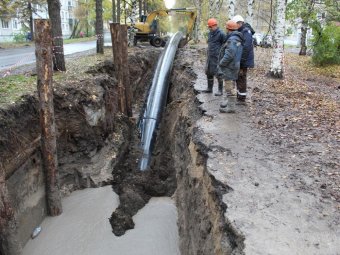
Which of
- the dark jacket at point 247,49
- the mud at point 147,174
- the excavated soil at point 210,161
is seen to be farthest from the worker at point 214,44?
the mud at point 147,174

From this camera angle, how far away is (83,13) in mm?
48469

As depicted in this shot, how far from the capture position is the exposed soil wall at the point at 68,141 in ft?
22.3

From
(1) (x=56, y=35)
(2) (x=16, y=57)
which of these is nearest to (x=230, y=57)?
(1) (x=56, y=35)

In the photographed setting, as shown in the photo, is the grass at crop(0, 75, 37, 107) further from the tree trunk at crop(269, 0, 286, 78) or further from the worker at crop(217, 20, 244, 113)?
the tree trunk at crop(269, 0, 286, 78)

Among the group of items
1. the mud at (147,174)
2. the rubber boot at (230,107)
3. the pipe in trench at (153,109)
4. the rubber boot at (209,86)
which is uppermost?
the rubber boot at (209,86)

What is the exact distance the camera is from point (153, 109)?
12.1 m

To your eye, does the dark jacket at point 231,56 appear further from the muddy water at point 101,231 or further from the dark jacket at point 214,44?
the muddy water at point 101,231

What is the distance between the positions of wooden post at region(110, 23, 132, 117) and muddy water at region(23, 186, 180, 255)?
4120 mm

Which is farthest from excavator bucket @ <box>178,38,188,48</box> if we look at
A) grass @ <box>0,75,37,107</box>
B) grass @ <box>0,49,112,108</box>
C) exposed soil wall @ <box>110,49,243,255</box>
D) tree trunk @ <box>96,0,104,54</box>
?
grass @ <box>0,75,37,107</box>

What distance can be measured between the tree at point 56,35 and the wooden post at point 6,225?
542cm

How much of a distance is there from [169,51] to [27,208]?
35.6ft

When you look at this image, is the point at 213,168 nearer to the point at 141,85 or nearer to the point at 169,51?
the point at 141,85

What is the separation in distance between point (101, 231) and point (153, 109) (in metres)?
5.62

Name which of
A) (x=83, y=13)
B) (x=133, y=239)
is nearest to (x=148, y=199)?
(x=133, y=239)
